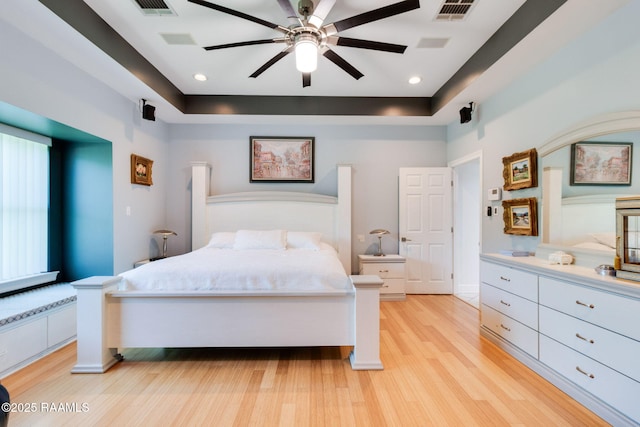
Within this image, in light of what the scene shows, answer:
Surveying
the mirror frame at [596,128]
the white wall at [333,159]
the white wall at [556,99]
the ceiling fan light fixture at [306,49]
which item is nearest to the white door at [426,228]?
the white wall at [333,159]

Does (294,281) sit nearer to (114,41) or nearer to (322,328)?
(322,328)

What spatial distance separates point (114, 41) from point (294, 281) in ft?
8.95

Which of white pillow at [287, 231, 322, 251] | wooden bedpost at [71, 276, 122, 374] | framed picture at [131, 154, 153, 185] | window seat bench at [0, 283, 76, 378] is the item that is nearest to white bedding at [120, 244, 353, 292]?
wooden bedpost at [71, 276, 122, 374]

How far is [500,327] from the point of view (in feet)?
8.50

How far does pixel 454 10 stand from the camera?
2.29 metres

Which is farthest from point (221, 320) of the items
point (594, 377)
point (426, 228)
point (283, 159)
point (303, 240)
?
point (426, 228)

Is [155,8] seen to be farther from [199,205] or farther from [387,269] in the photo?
[387,269]

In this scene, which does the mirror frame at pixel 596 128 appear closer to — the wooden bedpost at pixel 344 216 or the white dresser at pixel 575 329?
the white dresser at pixel 575 329

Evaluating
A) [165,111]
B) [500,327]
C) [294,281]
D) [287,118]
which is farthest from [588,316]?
[165,111]

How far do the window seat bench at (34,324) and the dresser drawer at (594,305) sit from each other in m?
4.05

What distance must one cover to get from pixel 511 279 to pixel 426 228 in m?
1.96

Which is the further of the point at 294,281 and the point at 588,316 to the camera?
the point at 294,281

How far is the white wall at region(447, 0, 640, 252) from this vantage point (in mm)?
1921

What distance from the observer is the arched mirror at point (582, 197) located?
192 cm
